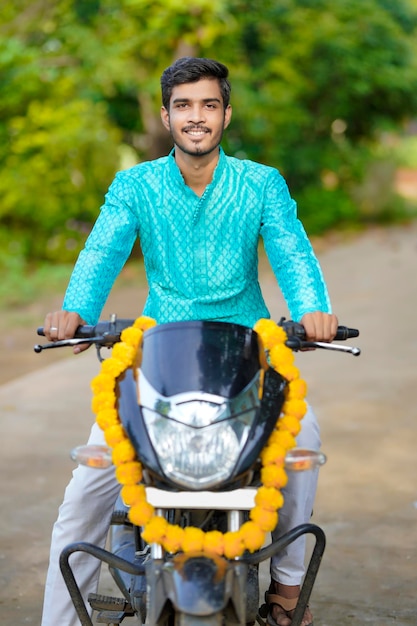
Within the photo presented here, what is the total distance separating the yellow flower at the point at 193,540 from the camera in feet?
8.43

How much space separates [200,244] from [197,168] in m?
0.23

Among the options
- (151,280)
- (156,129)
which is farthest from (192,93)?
(156,129)

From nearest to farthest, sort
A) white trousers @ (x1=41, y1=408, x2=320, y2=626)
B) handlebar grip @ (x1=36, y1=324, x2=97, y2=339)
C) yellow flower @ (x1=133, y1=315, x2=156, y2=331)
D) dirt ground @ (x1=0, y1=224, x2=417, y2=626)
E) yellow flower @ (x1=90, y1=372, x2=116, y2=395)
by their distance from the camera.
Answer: yellow flower @ (x1=90, y1=372, x2=116, y2=395), yellow flower @ (x1=133, y1=315, x2=156, y2=331), handlebar grip @ (x1=36, y1=324, x2=97, y2=339), white trousers @ (x1=41, y1=408, x2=320, y2=626), dirt ground @ (x1=0, y1=224, x2=417, y2=626)

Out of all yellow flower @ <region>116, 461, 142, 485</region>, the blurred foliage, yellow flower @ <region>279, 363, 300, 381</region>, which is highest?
the blurred foliage

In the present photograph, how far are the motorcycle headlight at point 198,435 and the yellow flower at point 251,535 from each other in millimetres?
183

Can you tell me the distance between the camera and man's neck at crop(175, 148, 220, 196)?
326 cm

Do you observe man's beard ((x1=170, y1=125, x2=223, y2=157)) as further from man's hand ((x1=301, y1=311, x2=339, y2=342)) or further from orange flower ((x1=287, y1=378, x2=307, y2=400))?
orange flower ((x1=287, y1=378, x2=307, y2=400))

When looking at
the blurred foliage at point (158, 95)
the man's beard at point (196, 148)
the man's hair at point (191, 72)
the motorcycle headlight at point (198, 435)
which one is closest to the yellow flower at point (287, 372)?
the motorcycle headlight at point (198, 435)

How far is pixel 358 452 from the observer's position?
19.5ft

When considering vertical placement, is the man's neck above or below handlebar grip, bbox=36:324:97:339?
above

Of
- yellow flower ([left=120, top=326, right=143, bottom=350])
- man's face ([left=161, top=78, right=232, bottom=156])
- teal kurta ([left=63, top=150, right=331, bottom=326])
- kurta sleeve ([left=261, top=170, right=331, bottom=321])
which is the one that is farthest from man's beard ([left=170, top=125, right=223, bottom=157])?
yellow flower ([left=120, top=326, right=143, bottom=350])

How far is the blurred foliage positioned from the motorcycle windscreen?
21.6 ft

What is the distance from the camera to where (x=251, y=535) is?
2598mm

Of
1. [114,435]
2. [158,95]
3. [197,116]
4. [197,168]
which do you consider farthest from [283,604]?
[158,95]
